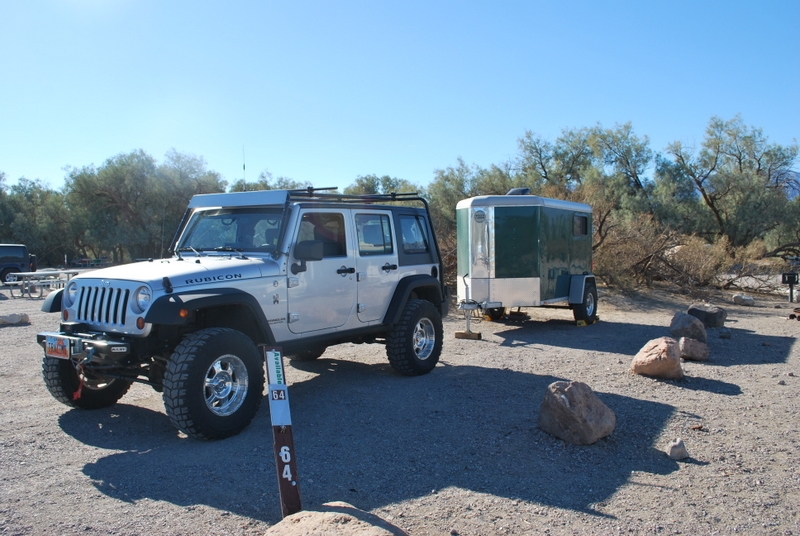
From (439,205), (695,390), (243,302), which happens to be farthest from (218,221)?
(439,205)

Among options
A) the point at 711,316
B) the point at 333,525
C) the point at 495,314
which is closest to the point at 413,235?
the point at 333,525

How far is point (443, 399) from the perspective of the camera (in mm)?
6695

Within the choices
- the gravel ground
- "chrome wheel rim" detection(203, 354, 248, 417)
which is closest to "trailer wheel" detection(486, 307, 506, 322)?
the gravel ground

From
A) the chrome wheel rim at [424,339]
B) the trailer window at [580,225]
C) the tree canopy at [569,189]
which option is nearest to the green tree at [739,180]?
the tree canopy at [569,189]

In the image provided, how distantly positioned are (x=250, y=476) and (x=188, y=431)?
87 cm

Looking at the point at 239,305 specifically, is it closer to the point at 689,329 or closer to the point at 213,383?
the point at 213,383

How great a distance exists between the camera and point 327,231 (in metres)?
6.95

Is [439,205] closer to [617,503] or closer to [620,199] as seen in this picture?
[620,199]

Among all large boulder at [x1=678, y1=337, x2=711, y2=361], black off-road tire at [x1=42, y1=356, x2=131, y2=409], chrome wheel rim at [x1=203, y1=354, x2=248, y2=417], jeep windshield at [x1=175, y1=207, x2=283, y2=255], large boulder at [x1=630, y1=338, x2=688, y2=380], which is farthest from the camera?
large boulder at [x1=678, y1=337, x2=711, y2=361]

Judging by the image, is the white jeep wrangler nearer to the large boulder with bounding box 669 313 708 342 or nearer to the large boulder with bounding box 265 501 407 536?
the large boulder with bounding box 265 501 407 536

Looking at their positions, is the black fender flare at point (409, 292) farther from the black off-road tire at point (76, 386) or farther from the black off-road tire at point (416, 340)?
the black off-road tire at point (76, 386)

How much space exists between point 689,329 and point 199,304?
7.68 meters

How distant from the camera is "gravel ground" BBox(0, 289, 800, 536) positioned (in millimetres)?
3959

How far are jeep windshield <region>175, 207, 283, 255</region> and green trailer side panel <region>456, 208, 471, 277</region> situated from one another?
5.81 m
